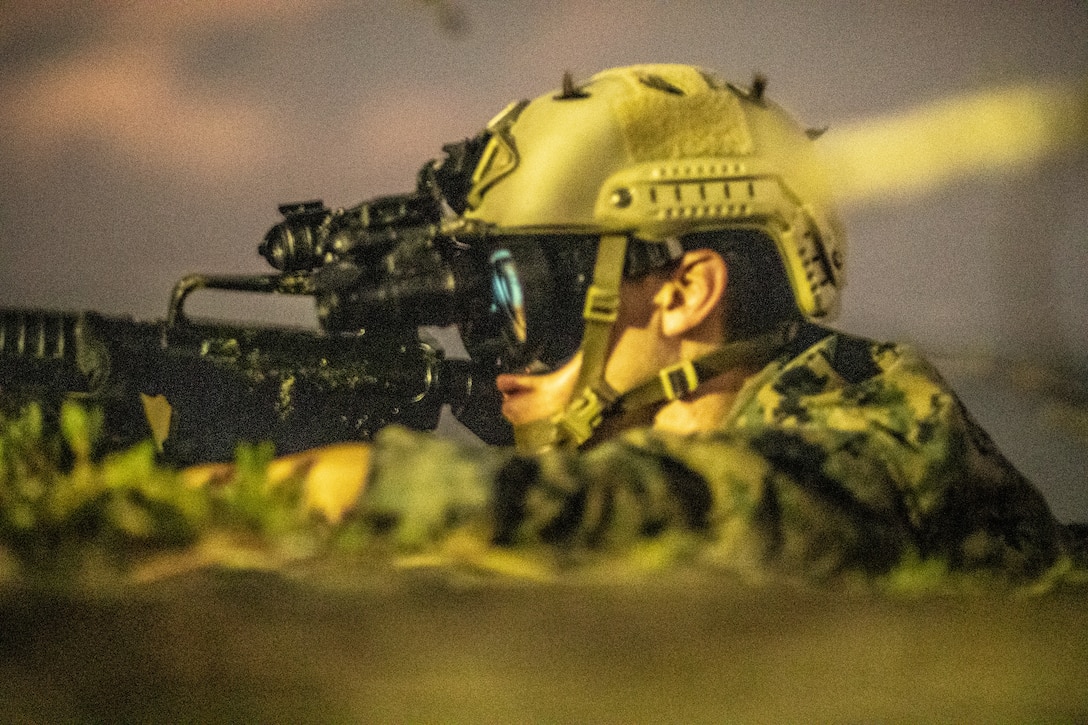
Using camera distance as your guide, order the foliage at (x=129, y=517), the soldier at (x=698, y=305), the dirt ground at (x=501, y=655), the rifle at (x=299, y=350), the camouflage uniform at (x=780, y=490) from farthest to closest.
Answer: the rifle at (x=299, y=350)
the soldier at (x=698, y=305)
the camouflage uniform at (x=780, y=490)
the foliage at (x=129, y=517)
the dirt ground at (x=501, y=655)

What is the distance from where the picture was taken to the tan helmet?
93.0 inches

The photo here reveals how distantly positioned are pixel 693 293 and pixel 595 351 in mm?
267

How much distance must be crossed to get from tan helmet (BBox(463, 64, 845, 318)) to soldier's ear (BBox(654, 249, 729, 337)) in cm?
8

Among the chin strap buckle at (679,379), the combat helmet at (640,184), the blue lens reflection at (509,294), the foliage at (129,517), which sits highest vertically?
the combat helmet at (640,184)

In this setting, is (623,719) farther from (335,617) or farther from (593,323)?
(593,323)

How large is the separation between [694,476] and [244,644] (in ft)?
2.38

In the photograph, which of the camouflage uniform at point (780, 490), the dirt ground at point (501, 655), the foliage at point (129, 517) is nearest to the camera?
the dirt ground at point (501, 655)

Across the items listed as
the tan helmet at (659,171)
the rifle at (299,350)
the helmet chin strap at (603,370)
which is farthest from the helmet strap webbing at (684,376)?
the rifle at (299,350)

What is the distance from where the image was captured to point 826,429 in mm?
1919

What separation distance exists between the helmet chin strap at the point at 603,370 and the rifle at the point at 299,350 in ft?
1.01

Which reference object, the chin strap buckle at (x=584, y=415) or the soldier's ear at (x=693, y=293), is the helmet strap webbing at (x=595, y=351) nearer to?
the chin strap buckle at (x=584, y=415)

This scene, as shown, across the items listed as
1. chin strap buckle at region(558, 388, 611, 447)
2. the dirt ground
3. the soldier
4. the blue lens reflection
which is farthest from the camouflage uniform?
the blue lens reflection

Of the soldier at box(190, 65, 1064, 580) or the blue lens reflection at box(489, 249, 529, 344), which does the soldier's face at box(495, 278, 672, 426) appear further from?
the blue lens reflection at box(489, 249, 529, 344)

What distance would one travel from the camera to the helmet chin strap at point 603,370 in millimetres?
2387
